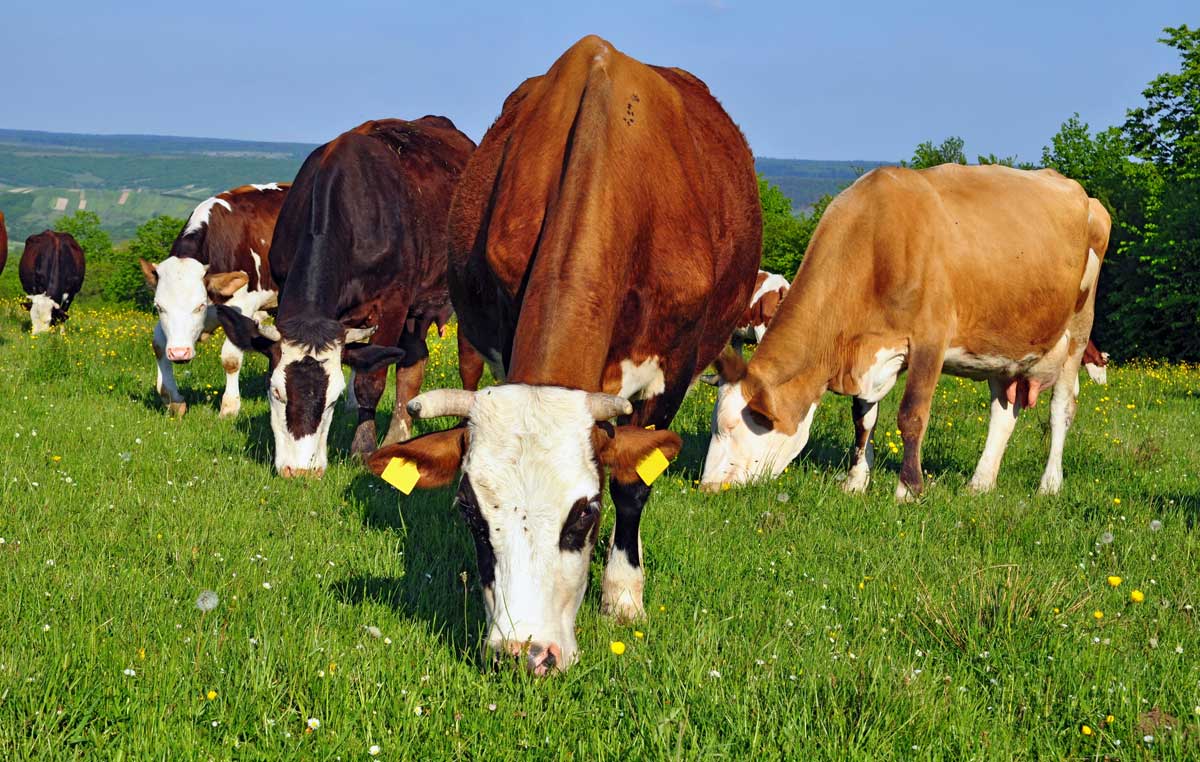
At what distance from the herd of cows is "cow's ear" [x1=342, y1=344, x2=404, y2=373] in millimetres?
22

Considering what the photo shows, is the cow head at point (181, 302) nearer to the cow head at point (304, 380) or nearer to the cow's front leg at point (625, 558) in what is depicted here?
the cow head at point (304, 380)

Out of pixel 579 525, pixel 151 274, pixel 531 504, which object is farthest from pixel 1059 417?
pixel 151 274

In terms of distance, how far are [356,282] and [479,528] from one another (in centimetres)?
558

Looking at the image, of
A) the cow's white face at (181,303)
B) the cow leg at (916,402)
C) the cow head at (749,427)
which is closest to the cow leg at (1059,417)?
the cow leg at (916,402)

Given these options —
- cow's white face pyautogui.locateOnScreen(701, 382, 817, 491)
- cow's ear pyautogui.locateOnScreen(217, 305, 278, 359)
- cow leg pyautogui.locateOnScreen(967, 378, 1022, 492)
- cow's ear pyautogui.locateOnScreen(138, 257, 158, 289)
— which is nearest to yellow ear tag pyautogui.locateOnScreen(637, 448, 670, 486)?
cow's white face pyautogui.locateOnScreen(701, 382, 817, 491)

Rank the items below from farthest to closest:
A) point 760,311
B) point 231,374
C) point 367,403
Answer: point 760,311, point 231,374, point 367,403

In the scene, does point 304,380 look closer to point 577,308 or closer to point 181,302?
point 181,302

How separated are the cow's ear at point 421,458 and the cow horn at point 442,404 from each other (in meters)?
0.11

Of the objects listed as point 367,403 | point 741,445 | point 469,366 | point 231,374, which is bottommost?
point 231,374

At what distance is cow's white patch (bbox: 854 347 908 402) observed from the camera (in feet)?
27.6

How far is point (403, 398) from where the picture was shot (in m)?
10.4

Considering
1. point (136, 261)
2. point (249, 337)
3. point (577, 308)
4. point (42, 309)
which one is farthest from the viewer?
point (136, 261)

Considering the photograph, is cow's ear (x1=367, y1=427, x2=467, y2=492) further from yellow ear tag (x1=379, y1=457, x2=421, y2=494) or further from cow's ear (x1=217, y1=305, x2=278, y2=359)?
cow's ear (x1=217, y1=305, x2=278, y2=359)

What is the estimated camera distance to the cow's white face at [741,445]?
8.29 metres
